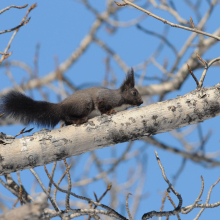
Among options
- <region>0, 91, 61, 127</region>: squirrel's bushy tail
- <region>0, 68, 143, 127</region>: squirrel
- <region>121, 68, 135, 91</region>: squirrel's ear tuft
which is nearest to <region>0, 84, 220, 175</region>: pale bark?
<region>0, 68, 143, 127</region>: squirrel

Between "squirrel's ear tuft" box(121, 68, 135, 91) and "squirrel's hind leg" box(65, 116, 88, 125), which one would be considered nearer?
"squirrel's hind leg" box(65, 116, 88, 125)

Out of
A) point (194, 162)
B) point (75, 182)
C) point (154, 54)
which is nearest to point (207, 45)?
point (154, 54)

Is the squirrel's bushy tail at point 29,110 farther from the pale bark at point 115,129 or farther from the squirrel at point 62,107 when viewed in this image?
the pale bark at point 115,129

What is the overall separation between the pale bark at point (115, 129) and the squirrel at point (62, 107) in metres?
0.26

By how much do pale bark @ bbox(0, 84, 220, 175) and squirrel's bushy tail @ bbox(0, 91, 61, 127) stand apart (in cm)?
52

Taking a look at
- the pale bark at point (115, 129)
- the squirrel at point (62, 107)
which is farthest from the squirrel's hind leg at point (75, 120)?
the pale bark at point (115, 129)

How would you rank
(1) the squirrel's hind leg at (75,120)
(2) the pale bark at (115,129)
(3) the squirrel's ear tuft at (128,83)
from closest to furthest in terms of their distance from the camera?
(2) the pale bark at (115,129) → (1) the squirrel's hind leg at (75,120) → (3) the squirrel's ear tuft at (128,83)

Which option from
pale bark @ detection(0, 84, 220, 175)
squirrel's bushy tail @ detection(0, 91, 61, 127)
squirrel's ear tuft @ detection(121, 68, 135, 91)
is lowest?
pale bark @ detection(0, 84, 220, 175)

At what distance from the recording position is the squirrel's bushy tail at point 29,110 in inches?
122

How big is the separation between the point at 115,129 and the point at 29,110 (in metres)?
1.01

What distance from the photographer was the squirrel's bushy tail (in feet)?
10.2

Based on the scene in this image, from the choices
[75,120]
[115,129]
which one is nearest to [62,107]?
[75,120]

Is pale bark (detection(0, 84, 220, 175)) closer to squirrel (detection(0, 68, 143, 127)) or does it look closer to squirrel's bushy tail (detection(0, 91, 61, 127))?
squirrel (detection(0, 68, 143, 127))

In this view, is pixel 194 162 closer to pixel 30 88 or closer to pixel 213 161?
pixel 213 161
